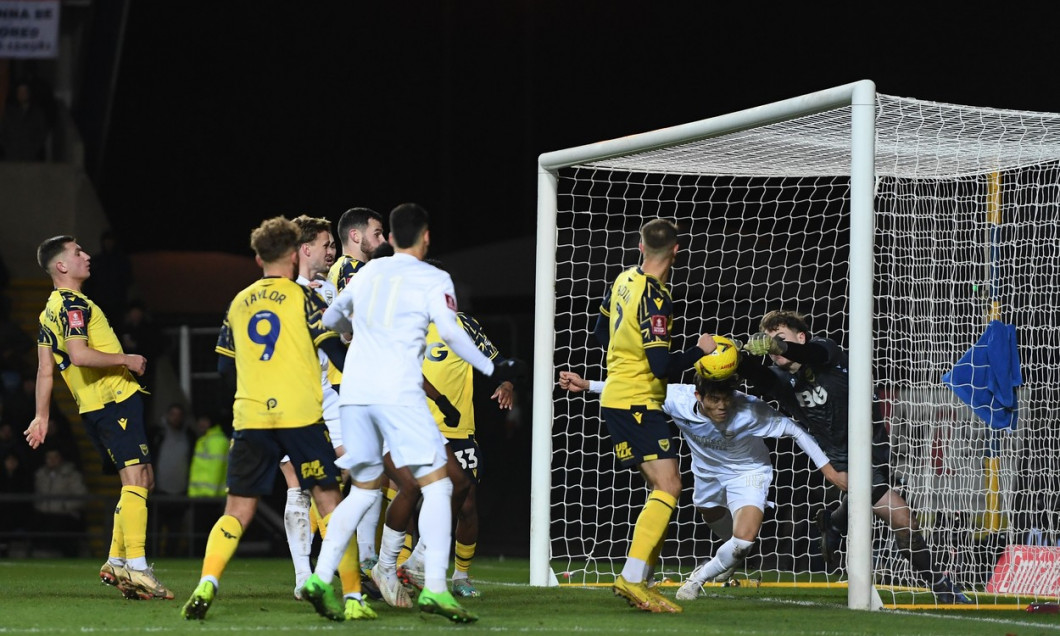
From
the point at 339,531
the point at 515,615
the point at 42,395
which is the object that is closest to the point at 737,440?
the point at 515,615

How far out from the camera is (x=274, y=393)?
6211mm

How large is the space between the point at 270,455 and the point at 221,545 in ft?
1.44

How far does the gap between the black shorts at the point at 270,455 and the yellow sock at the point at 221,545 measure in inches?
5.5

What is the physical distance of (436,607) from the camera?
5824 millimetres

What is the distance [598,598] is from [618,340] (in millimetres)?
1524

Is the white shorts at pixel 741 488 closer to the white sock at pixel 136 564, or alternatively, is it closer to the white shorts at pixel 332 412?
the white shorts at pixel 332 412

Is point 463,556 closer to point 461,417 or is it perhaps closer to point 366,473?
point 461,417

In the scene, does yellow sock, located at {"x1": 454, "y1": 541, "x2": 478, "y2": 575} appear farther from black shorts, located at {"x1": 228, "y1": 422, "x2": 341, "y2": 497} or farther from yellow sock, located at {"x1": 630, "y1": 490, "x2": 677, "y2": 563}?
black shorts, located at {"x1": 228, "y1": 422, "x2": 341, "y2": 497}

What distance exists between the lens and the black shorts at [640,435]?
22.8ft

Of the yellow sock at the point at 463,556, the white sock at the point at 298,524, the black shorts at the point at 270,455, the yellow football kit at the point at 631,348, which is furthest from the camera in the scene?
the yellow sock at the point at 463,556

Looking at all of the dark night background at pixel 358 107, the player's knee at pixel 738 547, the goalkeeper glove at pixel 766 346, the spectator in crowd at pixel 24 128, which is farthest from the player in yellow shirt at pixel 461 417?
the dark night background at pixel 358 107

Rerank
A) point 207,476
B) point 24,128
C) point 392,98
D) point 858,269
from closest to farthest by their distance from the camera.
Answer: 1. point 858,269
2. point 207,476
3. point 24,128
4. point 392,98

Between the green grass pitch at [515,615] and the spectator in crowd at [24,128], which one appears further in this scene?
the spectator in crowd at [24,128]

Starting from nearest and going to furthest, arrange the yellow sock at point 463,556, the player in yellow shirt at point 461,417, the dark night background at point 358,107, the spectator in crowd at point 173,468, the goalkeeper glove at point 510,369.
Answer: the goalkeeper glove at point 510,369, the player in yellow shirt at point 461,417, the yellow sock at point 463,556, the spectator in crowd at point 173,468, the dark night background at point 358,107
